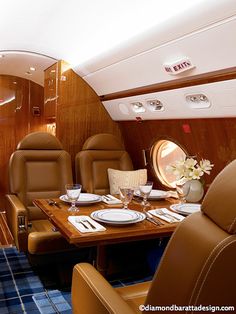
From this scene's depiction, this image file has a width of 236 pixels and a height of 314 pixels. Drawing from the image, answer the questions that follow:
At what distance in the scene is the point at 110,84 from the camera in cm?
329

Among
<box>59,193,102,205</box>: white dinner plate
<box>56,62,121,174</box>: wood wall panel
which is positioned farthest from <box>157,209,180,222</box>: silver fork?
<box>56,62,121,174</box>: wood wall panel

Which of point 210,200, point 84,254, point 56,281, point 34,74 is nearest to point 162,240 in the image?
point 84,254

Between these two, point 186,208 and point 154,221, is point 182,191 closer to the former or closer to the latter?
point 186,208

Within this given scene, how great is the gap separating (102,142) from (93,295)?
7.81 ft

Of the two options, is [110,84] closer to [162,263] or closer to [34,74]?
[34,74]

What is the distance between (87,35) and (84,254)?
1770mm

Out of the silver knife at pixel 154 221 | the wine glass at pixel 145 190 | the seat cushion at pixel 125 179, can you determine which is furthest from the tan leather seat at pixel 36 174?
the silver knife at pixel 154 221

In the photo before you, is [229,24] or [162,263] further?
[229,24]

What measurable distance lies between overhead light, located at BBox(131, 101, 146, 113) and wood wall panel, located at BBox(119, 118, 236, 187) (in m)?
0.18

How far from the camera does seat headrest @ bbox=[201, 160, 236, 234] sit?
2.69ft

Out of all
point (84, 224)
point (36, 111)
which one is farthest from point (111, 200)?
point (36, 111)

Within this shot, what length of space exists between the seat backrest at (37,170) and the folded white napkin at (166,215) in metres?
1.26

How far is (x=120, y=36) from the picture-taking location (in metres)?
2.53

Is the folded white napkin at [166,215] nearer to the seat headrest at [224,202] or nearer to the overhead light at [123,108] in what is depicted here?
the seat headrest at [224,202]
